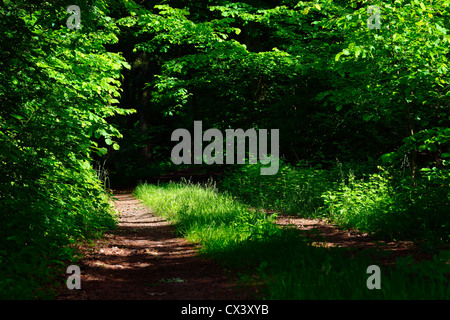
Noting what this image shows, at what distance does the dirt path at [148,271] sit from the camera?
4246 mm

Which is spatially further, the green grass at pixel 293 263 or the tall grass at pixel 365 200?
the tall grass at pixel 365 200

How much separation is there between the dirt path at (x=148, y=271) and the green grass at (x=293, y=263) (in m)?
0.30

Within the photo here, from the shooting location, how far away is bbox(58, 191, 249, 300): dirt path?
13.9 ft

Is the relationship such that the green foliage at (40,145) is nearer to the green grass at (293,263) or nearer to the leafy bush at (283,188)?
the green grass at (293,263)

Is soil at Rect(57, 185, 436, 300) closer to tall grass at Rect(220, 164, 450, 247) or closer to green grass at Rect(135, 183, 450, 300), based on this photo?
green grass at Rect(135, 183, 450, 300)

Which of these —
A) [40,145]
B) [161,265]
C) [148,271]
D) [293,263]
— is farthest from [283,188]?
[40,145]

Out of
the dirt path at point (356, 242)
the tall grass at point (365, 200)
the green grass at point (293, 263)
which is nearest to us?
the green grass at point (293, 263)

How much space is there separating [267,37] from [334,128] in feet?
17.5

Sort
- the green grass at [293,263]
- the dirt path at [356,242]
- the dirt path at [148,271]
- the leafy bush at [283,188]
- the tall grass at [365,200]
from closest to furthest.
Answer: the green grass at [293,263], the dirt path at [148,271], the dirt path at [356,242], the tall grass at [365,200], the leafy bush at [283,188]

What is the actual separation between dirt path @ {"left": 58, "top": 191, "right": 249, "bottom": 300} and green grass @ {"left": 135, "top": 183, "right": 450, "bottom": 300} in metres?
0.30

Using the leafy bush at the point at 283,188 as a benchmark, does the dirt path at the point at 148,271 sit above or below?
below

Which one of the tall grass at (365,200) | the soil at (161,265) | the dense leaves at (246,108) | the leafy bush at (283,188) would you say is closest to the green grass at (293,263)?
the soil at (161,265)

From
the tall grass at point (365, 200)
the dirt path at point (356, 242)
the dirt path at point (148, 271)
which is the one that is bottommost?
the dirt path at point (148, 271)

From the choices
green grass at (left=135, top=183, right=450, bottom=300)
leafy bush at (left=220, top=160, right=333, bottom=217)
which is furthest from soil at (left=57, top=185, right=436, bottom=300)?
leafy bush at (left=220, top=160, right=333, bottom=217)
